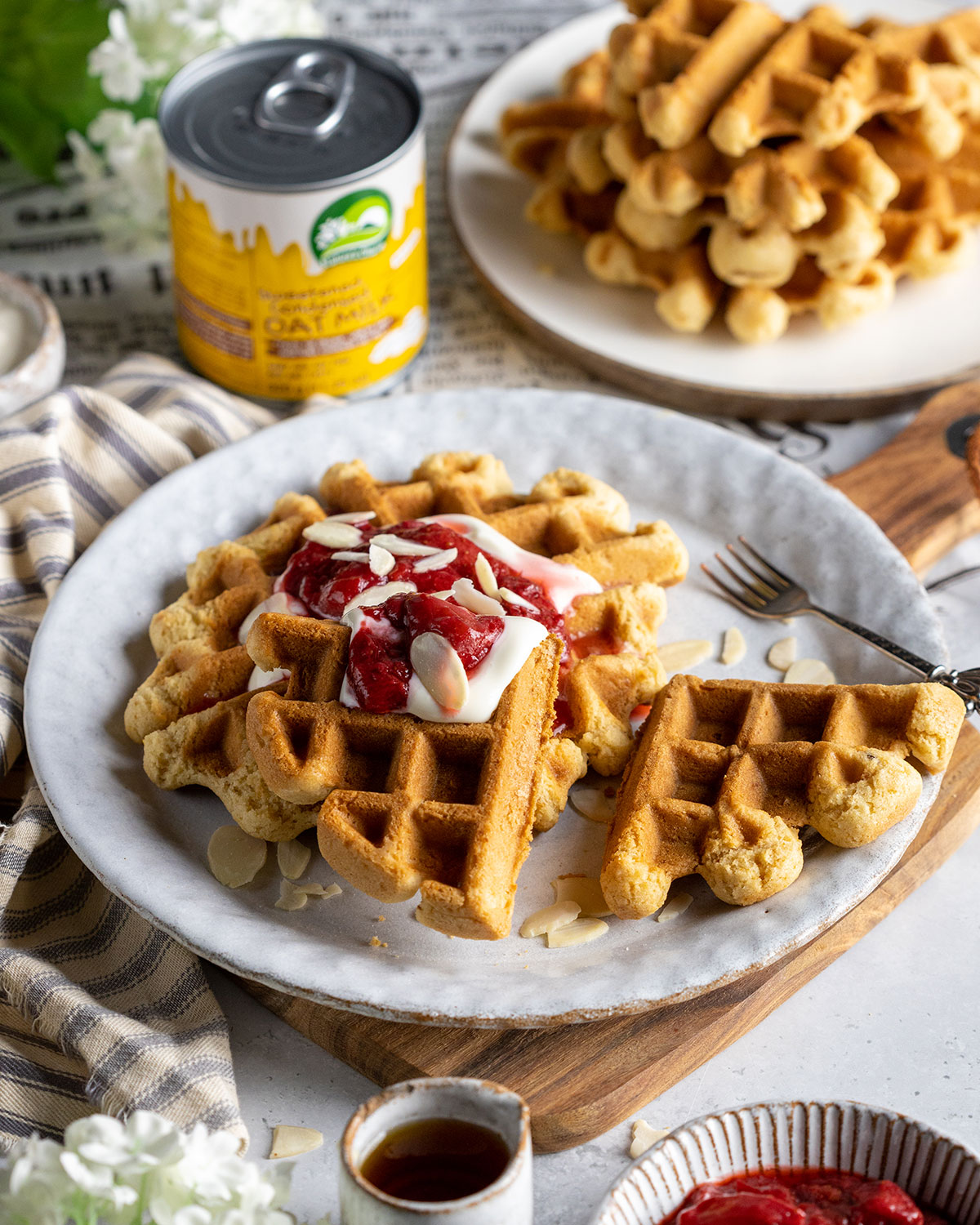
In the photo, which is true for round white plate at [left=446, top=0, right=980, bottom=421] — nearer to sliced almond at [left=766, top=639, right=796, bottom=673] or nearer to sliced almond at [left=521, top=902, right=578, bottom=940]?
sliced almond at [left=766, top=639, right=796, bottom=673]

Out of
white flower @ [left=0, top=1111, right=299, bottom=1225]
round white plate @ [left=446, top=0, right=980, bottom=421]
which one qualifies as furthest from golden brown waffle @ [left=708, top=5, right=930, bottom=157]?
white flower @ [left=0, top=1111, right=299, bottom=1225]

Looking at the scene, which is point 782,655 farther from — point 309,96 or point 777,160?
point 309,96

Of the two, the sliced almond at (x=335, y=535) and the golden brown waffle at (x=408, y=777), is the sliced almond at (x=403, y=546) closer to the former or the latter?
the sliced almond at (x=335, y=535)

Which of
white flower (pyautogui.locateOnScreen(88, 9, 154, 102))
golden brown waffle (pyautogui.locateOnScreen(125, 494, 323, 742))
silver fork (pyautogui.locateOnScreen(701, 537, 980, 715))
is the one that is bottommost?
silver fork (pyautogui.locateOnScreen(701, 537, 980, 715))

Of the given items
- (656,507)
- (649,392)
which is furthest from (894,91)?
(656,507)

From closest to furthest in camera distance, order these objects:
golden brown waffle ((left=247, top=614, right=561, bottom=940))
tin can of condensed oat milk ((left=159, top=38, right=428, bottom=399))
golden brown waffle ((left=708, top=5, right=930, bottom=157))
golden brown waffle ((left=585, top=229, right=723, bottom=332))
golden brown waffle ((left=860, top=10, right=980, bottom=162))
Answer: golden brown waffle ((left=247, top=614, right=561, bottom=940)) < tin can of condensed oat milk ((left=159, top=38, right=428, bottom=399)) < golden brown waffle ((left=708, top=5, right=930, bottom=157)) < golden brown waffle ((left=860, top=10, right=980, bottom=162)) < golden brown waffle ((left=585, top=229, right=723, bottom=332))

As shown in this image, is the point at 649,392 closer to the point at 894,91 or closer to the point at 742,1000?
the point at 894,91

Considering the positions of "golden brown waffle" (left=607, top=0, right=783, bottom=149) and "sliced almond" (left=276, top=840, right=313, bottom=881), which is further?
"golden brown waffle" (left=607, top=0, right=783, bottom=149)

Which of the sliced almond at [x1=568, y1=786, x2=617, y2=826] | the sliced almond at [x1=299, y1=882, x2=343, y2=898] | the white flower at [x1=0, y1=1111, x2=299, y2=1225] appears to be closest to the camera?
the white flower at [x1=0, y1=1111, x2=299, y2=1225]
